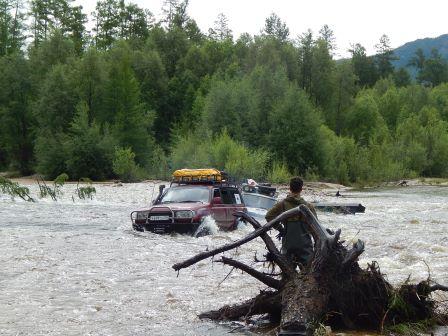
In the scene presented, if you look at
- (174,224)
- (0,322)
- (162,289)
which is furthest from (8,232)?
(0,322)

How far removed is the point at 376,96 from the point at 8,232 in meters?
95.3

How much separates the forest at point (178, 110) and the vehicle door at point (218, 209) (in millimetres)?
31253

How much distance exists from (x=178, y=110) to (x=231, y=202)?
2715 inches

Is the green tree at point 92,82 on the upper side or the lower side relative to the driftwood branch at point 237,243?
upper

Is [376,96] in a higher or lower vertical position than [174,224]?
higher

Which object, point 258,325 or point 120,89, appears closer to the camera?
point 258,325

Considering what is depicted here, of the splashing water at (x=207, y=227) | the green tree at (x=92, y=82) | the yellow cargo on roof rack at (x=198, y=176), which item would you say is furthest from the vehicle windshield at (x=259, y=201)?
the green tree at (x=92, y=82)

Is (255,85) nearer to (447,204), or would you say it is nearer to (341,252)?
(447,204)

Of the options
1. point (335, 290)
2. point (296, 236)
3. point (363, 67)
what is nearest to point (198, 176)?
point (296, 236)

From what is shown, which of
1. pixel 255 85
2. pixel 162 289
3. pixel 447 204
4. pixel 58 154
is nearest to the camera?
pixel 162 289

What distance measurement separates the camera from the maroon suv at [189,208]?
17.2 metres

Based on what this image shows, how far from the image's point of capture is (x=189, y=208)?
17297 millimetres

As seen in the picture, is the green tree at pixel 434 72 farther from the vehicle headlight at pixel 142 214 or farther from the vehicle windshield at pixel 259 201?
the vehicle headlight at pixel 142 214

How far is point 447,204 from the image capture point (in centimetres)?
3556
